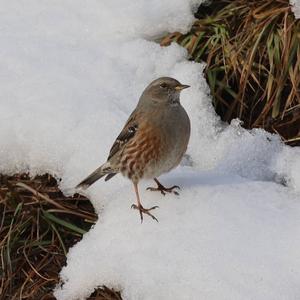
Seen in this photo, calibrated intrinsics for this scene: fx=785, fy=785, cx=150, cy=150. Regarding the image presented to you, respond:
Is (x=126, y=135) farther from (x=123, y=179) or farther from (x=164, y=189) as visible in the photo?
(x=123, y=179)

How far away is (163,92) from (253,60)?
1.44 meters

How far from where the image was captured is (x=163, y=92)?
585 cm

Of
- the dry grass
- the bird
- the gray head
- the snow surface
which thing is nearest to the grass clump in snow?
the snow surface

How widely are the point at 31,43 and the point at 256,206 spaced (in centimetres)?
309

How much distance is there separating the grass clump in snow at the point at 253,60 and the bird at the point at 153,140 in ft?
4.15

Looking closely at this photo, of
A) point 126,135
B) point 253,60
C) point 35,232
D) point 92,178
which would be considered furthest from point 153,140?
point 253,60

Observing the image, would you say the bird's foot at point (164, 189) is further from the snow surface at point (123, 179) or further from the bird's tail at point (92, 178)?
the bird's tail at point (92, 178)

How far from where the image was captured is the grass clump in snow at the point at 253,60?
22.5 feet

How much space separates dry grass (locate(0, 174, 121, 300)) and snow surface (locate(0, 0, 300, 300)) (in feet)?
0.49

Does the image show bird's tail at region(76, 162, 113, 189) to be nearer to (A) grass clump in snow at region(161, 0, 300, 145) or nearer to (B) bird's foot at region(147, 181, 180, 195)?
(B) bird's foot at region(147, 181, 180, 195)

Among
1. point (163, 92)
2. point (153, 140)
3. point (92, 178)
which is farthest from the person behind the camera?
point (92, 178)

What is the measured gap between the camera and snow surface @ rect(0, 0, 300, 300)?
16.2ft

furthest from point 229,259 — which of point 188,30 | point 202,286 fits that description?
point 188,30

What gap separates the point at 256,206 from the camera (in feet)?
17.8
